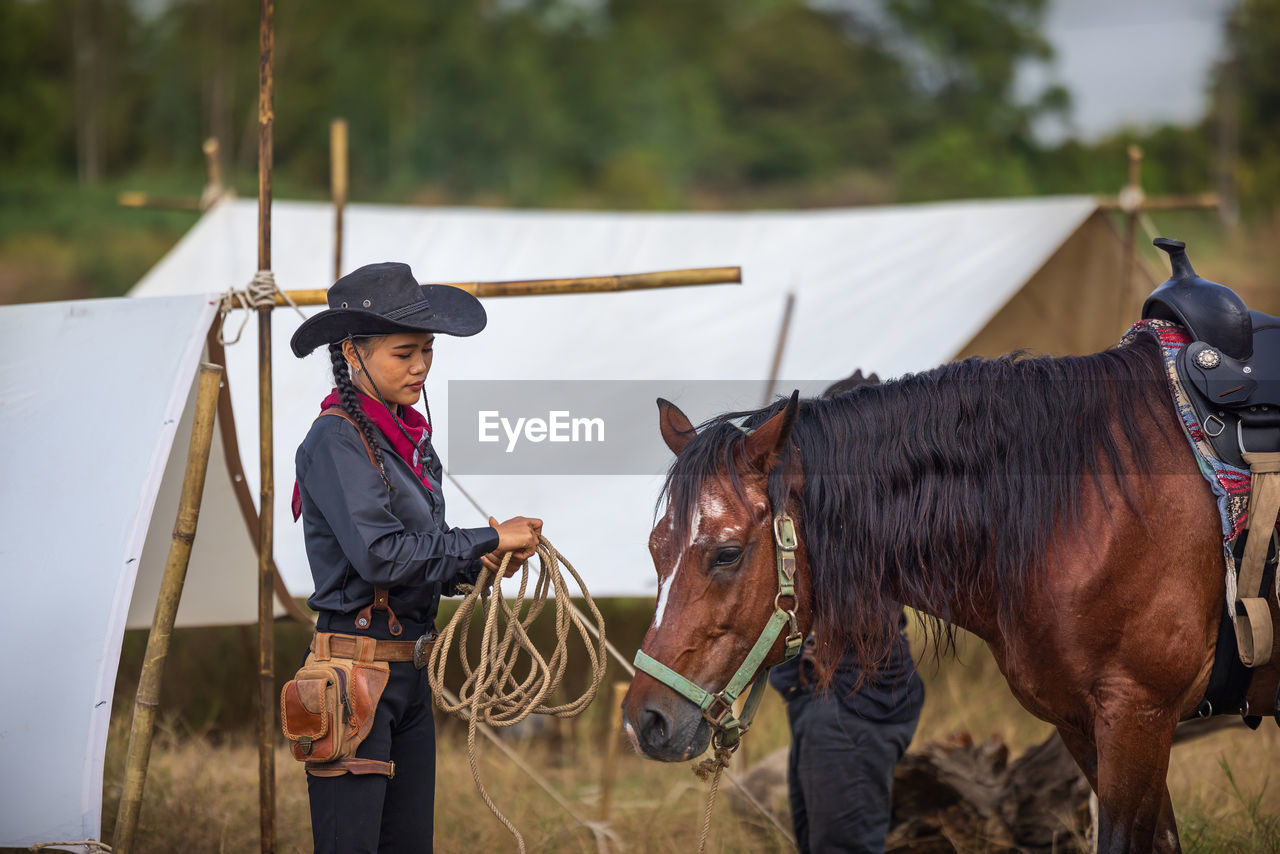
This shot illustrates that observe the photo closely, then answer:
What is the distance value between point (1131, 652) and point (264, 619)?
7.14 ft

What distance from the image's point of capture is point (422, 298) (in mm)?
2316

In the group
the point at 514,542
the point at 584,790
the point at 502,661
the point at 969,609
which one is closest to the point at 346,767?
the point at 502,661

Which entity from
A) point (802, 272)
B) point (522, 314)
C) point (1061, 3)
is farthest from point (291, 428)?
point (1061, 3)

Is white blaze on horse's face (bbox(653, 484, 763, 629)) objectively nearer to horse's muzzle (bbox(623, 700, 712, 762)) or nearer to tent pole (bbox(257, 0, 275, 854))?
horse's muzzle (bbox(623, 700, 712, 762))

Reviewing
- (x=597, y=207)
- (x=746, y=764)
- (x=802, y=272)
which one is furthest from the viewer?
(x=597, y=207)

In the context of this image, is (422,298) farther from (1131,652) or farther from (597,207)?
(597,207)

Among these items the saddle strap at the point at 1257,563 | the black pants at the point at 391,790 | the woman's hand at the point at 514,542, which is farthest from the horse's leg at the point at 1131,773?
the black pants at the point at 391,790

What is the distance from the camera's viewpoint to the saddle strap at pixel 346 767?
2.16 meters

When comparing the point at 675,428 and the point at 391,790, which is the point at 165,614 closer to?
the point at 391,790

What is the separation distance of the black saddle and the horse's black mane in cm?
10

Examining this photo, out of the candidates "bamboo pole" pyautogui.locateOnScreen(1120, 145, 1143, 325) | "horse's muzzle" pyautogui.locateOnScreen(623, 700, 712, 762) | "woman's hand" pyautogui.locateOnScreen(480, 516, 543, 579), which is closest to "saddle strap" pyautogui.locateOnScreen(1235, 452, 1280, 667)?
"horse's muzzle" pyautogui.locateOnScreen(623, 700, 712, 762)

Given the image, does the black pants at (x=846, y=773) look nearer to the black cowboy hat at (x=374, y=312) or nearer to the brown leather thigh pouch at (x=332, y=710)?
the brown leather thigh pouch at (x=332, y=710)

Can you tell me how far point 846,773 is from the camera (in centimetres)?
292

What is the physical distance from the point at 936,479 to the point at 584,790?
2.86 m
